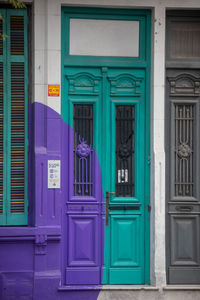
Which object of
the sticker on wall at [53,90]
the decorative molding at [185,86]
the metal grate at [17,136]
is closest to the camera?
the sticker on wall at [53,90]

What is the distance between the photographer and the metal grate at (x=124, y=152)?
280 inches

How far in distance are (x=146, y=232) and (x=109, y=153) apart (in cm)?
131

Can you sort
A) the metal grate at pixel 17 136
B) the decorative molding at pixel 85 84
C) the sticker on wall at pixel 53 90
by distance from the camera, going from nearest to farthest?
the sticker on wall at pixel 53 90 < the metal grate at pixel 17 136 < the decorative molding at pixel 85 84

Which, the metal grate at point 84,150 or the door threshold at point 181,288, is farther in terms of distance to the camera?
the metal grate at point 84,150

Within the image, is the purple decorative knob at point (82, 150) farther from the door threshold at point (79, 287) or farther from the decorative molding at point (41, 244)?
the door threshold at point (79, 287)

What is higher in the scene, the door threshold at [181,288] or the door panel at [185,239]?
the door panel at [185,239]

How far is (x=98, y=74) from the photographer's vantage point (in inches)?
277

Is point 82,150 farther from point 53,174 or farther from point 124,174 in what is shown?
point 124,174

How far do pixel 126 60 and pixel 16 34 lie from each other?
5.44 feet

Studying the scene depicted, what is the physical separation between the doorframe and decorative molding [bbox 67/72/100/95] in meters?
0.14

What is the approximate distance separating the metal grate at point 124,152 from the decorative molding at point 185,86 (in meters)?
0.71

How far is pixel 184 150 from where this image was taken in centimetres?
714

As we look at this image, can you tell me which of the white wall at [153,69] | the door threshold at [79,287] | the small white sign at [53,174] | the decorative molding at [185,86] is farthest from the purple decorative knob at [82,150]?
the door threshold at [79,287]

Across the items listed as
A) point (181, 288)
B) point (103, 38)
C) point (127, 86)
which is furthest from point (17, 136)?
point (181, 288)
